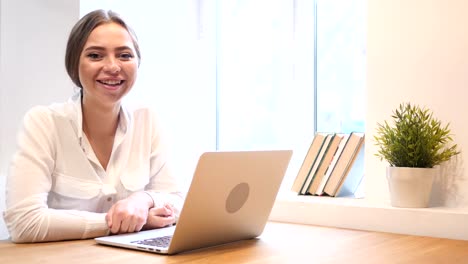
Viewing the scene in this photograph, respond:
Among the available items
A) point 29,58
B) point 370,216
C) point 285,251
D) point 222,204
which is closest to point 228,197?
point 222,204

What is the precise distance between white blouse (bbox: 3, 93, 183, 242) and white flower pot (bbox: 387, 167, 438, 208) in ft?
2.22

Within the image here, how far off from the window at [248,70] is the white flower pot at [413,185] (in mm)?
839

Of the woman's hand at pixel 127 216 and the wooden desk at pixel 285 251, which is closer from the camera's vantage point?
the wooden desk at pixel 285 251

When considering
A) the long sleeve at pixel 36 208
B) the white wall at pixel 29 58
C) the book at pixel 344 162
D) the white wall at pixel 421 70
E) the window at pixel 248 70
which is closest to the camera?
the long sleeve at pixel 36 208

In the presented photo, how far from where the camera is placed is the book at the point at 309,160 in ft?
7.57

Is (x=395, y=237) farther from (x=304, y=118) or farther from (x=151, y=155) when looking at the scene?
(x=304, y=118)

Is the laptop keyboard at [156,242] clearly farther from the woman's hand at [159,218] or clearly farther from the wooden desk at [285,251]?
the woman's hand at [159,218]

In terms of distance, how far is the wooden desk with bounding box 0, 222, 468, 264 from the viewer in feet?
4.79

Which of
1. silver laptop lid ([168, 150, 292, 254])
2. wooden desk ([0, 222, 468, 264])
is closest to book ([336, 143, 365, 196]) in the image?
wooden desk ([0, 222, 468, 264])

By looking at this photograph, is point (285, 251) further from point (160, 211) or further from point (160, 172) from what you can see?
point (160, 172)

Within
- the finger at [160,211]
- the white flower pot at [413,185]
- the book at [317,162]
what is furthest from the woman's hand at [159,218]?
the white flower pot at [413,185]

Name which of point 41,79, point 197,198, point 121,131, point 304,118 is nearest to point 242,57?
point 304,118

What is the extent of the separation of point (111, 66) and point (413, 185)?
3.15ft

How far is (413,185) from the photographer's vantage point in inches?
75.5
